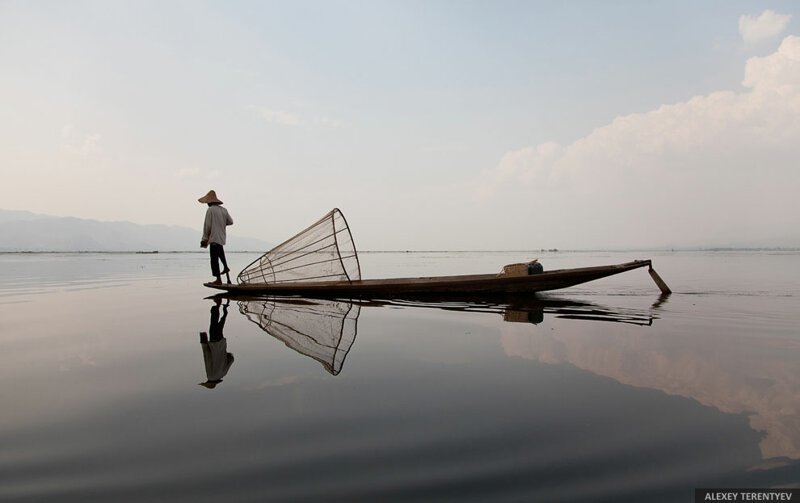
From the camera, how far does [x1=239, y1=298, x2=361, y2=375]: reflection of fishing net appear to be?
16.5 ft

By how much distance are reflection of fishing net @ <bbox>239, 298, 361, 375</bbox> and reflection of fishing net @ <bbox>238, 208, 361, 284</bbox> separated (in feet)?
2.93

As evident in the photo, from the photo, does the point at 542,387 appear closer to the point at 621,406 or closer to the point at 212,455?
the point at 621,406

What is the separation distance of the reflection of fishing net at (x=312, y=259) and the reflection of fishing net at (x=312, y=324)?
0.89m

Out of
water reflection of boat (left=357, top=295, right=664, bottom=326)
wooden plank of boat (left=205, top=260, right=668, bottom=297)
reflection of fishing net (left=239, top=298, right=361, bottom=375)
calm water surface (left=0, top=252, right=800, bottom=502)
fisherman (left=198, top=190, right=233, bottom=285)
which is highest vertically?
fisherman (left=198, top=190, right=233, bottom=285)

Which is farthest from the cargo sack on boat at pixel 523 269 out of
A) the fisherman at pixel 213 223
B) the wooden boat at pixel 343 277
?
the fisherman at pixel 213 223

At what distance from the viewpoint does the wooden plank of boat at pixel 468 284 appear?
9.77 meters

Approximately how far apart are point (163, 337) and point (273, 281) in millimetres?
5759

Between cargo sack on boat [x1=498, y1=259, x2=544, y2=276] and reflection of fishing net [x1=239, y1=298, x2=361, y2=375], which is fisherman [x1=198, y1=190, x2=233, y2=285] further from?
cargo sack on boat [x1=498, y1=259, x2=544, y2=276]

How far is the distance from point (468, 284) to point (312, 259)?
432 cm

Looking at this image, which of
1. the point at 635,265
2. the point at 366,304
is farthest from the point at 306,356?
the point at 635,265

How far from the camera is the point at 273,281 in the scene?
38.1ft

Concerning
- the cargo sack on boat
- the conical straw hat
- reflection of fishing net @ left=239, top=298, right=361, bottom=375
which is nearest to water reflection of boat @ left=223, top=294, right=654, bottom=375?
reflection of fishing net @ left=239, top=298, right=361, bottom=375

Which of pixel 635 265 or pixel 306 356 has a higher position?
pixel 635 265

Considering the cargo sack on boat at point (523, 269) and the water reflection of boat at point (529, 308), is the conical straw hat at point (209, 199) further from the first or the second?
the cargo sack on boat at point (523, 269)
